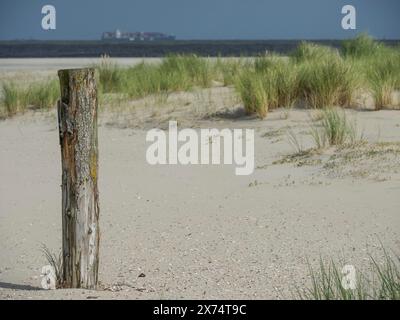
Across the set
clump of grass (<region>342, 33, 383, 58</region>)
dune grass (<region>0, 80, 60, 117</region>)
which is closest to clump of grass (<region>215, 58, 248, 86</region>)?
clump of grass (<region>342, 33, 383, 58</region>)

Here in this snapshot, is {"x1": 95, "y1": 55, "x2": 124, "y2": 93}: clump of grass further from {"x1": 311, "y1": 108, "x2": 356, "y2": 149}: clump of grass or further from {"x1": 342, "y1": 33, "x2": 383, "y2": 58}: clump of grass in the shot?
{"x1": 311, "y1": 108, "x2": 356, "y2": 149}: clump of grass

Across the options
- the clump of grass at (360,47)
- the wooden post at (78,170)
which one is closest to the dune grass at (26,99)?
the clump of grass at (360,47)

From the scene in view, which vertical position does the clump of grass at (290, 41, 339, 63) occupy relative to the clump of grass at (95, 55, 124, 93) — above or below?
above

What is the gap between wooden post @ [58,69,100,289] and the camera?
4594 millimetres

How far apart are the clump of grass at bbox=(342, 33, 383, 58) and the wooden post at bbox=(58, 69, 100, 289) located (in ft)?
46.2

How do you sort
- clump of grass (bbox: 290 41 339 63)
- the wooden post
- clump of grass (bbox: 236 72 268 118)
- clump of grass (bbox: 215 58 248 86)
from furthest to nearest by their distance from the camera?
1. clump of grass (bbox: 290 41 339 63)
2. clump of grass (bbox: 215 58 248 86)
3. clump of grass (bbox: 236 72 268 118)
4. the wooden post

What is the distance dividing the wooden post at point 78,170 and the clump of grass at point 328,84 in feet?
24.5

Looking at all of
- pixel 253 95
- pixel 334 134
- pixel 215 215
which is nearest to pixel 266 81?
pixel 253 95

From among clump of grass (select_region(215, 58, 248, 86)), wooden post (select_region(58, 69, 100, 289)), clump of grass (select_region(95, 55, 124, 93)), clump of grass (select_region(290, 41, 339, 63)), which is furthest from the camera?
clump of grass (select_region(290, 41, 339, 63))

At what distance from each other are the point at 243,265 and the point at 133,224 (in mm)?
1475

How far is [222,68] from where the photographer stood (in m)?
16.8

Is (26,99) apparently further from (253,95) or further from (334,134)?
(334,134)
